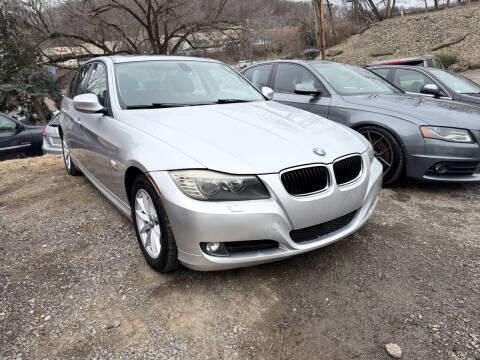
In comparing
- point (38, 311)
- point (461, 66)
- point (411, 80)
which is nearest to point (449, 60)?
point (461, 66)

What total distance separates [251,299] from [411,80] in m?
6.08

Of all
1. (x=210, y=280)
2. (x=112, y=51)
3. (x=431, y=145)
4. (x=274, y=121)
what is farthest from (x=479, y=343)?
(x=112, y=51)

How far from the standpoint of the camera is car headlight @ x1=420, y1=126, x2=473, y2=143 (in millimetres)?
3771

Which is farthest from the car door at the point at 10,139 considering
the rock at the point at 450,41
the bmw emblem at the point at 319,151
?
the rock at the point at 450,41

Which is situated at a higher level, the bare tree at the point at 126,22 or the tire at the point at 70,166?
the bare tree at the point at 126,22

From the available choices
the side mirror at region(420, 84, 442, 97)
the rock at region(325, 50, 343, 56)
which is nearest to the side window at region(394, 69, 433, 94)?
the side mirror at region(420, 84, 442, 97)

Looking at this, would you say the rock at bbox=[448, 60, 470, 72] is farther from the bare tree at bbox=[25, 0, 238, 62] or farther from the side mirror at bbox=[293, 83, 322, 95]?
the side mirror at bbox=[293, 83, 322, 95]

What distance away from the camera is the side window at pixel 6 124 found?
7.48 m

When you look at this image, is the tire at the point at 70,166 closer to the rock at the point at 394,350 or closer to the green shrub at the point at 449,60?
the rock at the point at 394,350

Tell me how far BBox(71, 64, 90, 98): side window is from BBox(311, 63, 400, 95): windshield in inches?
123

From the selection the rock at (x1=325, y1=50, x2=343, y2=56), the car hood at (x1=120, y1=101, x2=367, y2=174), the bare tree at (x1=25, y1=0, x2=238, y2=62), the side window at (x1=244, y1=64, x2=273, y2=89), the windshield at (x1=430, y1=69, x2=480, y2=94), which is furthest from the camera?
the rock at (x1=325, y1=50, x2=343, y2=56)

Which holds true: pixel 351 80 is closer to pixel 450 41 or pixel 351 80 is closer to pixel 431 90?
pixel 431 90

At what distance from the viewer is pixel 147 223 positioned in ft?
8.26

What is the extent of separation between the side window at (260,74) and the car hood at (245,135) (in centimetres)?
268
